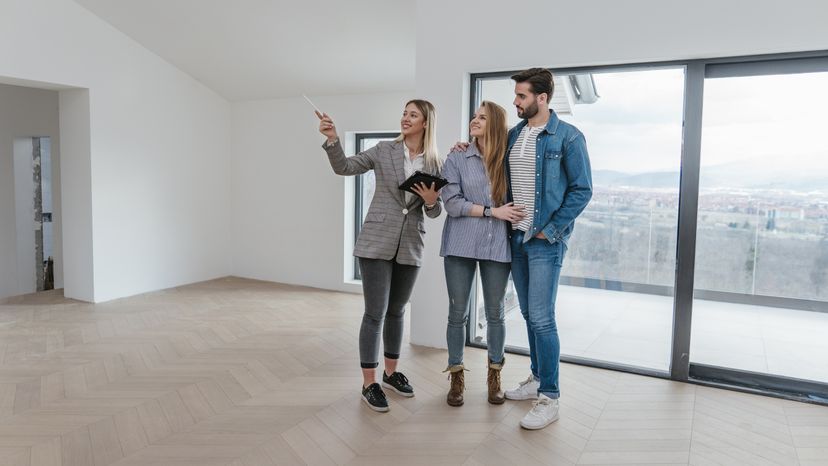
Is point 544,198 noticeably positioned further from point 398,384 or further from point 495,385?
point 398,384

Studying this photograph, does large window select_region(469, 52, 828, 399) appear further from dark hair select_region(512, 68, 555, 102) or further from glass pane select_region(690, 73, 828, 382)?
dark hair select_region(512, 68, 555, 102)

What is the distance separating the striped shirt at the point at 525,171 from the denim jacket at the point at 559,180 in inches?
1.0

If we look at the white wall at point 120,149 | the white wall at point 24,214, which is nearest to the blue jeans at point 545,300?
the white wall at point 120,149

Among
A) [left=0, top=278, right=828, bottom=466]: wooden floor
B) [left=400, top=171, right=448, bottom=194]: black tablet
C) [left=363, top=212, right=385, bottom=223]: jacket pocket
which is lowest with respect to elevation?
[left=0, top=278, right=828, bottom=466]: wooden floor

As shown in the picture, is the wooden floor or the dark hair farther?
the dark hair

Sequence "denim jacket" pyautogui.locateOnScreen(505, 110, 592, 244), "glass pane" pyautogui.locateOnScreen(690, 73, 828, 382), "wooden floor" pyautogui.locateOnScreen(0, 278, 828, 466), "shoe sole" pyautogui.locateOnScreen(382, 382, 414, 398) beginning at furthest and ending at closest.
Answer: "glass pane" pyautogui.locateOnScreen(690, 73, 828, 382) → "shoe sole" pyautogui.locateOnScreen(382, 382, 414, 398) → "denim jacket" pyautogui.locateOnScreen(505, 110, 592, 244) → "wooden floor" pyautogui.locateOnScreen(0, 278, 828, 466)

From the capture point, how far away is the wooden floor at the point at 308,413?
2.48 meters

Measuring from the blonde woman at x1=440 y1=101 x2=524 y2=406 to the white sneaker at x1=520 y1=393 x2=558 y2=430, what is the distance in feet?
1.02

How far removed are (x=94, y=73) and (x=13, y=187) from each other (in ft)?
8.57

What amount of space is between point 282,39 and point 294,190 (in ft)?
5.42

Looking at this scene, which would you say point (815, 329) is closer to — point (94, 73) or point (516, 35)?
point (516, 35)

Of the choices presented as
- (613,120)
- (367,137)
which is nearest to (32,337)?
(367,137)

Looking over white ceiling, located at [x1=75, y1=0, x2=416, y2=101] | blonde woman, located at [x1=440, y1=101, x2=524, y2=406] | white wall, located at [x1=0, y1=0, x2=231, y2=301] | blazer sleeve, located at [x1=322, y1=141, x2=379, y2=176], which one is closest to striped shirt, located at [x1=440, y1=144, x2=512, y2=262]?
blonde woman, located at [x1=440, y1=101, x2=524, y2=406]

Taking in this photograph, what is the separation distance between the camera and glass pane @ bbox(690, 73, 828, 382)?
3.26 meters
